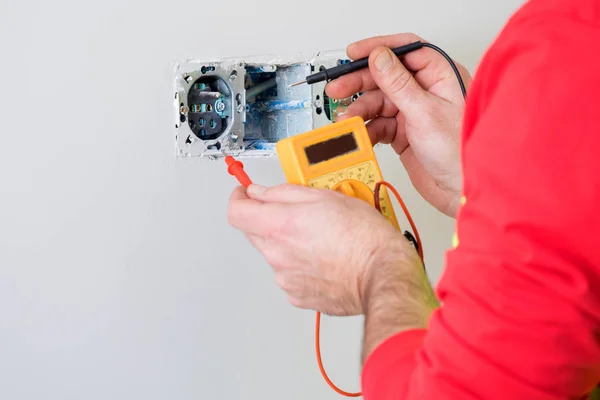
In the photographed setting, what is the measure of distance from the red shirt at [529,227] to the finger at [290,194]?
8.7 inches

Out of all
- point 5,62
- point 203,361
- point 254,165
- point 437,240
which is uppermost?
point 5,62

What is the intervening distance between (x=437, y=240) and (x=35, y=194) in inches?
24.2

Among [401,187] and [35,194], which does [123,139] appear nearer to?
[35,194]

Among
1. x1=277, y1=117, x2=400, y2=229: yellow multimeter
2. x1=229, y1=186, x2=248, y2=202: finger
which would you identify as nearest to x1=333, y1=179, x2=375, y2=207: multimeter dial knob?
x1=277, y1=117, x2=400, y2=229: yellow multimeter

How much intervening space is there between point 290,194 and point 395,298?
0.17 m

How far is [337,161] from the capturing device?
751 millimetres

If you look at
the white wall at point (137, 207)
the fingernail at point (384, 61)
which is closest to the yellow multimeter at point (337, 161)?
the fingernail at point (384, 61)

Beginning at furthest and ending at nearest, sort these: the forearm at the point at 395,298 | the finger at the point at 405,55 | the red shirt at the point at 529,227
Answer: the finger at the point at 405,55
the forearm at the point at 395,298
the red shirt at the point at 529,227

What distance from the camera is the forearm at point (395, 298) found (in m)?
0.56

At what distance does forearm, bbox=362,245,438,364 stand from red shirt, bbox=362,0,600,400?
9 cm

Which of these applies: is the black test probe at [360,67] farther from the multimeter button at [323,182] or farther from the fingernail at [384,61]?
the multimeter button at [323,182]

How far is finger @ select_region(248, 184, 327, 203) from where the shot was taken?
666 mm

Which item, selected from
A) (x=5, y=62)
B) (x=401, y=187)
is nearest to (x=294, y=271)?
(x=401, y=187)

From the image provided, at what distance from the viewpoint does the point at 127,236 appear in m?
0.93
